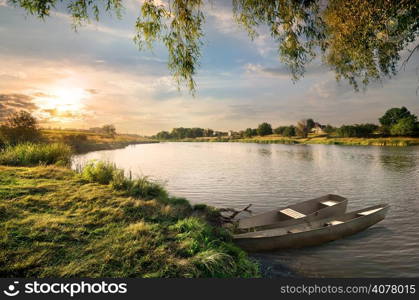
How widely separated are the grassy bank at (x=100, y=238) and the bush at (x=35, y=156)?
4949 millimetres

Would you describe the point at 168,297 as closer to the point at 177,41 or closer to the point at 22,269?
the point at 22,269

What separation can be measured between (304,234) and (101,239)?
557 cm

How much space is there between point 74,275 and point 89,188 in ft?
18.2

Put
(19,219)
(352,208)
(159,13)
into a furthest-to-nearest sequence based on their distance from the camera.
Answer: (352,208) → (159,13) → (19,219)

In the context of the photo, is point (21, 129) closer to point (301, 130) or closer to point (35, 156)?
point (35, 156)

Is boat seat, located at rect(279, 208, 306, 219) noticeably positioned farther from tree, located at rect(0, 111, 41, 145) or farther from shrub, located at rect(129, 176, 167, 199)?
tree, located at rect(0, 111, 41, 145)

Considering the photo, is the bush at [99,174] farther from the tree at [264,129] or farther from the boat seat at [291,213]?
the tree at [264,129]

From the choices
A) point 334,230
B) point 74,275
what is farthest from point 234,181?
point 74,275

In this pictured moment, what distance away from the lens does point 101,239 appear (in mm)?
5355

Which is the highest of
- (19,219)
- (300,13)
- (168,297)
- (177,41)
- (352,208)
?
(300,13)

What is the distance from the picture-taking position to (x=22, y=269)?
13.6 ft

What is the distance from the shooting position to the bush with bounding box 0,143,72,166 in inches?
520

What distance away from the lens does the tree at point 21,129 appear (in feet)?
63.8

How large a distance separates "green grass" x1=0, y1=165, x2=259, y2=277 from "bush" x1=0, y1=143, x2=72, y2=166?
563 cm
